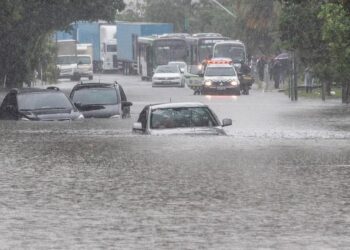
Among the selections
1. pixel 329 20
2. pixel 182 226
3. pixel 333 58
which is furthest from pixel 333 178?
pixel 333 58

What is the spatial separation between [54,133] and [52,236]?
15741mm

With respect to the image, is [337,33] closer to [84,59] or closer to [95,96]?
[95,96]

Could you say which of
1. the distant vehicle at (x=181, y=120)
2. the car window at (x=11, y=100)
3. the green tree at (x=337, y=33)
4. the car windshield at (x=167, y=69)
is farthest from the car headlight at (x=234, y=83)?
the distant vehicle at (x=181, y=120)

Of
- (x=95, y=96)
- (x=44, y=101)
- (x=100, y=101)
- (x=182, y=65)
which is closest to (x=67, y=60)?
(x=182, y=65)

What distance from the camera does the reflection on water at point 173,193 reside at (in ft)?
40.8

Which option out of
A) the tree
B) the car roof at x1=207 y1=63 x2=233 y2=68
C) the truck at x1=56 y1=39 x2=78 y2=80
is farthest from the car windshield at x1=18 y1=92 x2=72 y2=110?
the truck at x1=56 y1=39 x2=78 y2=80

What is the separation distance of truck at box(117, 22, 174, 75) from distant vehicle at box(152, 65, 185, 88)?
2385cm

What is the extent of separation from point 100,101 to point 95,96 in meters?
0.24

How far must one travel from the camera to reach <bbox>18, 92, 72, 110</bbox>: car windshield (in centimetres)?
3139

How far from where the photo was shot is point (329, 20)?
46.0 metres

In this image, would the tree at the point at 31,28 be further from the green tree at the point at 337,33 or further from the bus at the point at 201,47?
the green tree at the point at 337,33

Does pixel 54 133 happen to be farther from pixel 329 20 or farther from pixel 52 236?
pixel 329 20

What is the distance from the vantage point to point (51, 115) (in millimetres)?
30828

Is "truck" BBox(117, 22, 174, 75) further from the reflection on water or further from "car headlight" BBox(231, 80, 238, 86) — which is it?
the reflection on water
